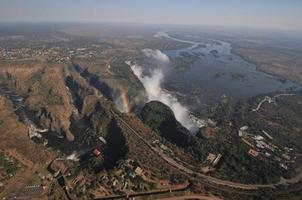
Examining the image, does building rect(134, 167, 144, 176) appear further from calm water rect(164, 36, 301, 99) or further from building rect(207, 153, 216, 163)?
calm water rect(164, 36, 301, 99)

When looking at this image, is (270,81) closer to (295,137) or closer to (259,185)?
(295,137)

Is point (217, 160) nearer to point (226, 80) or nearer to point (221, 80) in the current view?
point (221, 80)

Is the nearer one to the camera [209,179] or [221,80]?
[209,179]

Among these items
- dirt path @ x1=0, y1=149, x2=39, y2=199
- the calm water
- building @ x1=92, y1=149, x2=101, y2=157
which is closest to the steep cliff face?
building @ x1=92, y1=149, x2=101, y2=157

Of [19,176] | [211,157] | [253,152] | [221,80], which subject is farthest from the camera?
[221,80]

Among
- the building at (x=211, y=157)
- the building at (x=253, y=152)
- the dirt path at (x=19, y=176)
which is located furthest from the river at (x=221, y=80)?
the dirt path at (x=19, y=176)

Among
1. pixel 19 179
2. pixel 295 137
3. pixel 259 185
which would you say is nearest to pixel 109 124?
pixel 19 179

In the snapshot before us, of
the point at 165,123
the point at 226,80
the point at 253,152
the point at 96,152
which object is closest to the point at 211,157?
the point at 253,152

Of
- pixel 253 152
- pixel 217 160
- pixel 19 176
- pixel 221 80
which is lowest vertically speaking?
pixel 221 80

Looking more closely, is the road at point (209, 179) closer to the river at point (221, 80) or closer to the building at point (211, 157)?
the building at point (211, 157)
